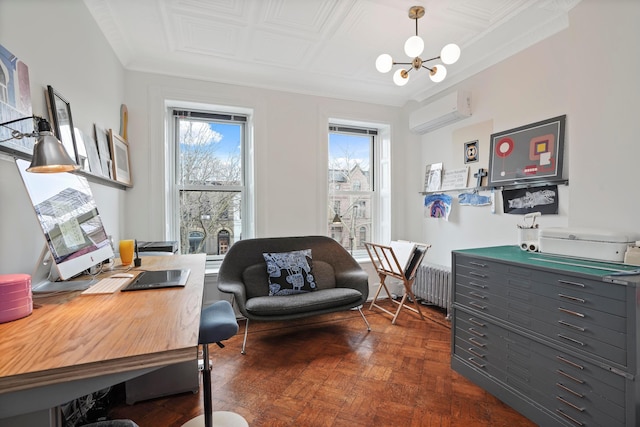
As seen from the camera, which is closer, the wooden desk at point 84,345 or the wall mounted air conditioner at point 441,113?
the wooden desk at point 84,345

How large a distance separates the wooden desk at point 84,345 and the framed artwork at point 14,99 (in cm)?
69

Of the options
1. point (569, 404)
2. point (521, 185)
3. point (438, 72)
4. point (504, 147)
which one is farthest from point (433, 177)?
point (569, 404)

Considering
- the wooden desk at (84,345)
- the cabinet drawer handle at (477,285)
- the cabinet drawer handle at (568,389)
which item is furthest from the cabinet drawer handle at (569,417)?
the wooden desk at (84,345)

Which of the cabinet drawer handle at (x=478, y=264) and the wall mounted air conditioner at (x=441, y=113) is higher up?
the wall mounted air conditioner at (x=441, y=113)

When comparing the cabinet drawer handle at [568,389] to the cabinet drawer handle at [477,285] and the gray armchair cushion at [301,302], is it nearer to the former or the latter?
the cabinet drawer handle at [477,285]

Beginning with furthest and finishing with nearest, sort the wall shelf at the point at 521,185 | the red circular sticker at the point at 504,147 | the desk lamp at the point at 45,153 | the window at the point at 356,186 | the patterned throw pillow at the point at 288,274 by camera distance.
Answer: the window at the point at 356,186
the patterned throw pillow at the point at 288,274
the red circular sticker at the point at 504,147
the wall shelf at the point at 521,185
the desk lamp at the point at 45,153

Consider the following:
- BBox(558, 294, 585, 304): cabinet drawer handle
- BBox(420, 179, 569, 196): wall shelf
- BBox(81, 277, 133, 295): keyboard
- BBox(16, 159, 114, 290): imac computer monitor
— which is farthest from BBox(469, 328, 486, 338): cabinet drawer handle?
BBox(16, 159, 114, 290): imac computer monitor

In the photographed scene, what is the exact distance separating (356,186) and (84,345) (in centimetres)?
369

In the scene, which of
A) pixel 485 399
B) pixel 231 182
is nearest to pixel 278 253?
pixel 231 182

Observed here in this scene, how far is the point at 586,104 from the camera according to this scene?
2096 millimetres

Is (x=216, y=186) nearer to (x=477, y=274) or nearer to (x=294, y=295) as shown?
(x=294, y=295)

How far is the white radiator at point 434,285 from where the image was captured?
3338mm

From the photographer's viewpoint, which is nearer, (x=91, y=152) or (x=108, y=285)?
(x=108, y=285)

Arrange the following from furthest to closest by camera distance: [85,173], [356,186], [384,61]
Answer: [356,186] → [384,61] → [85,173]
